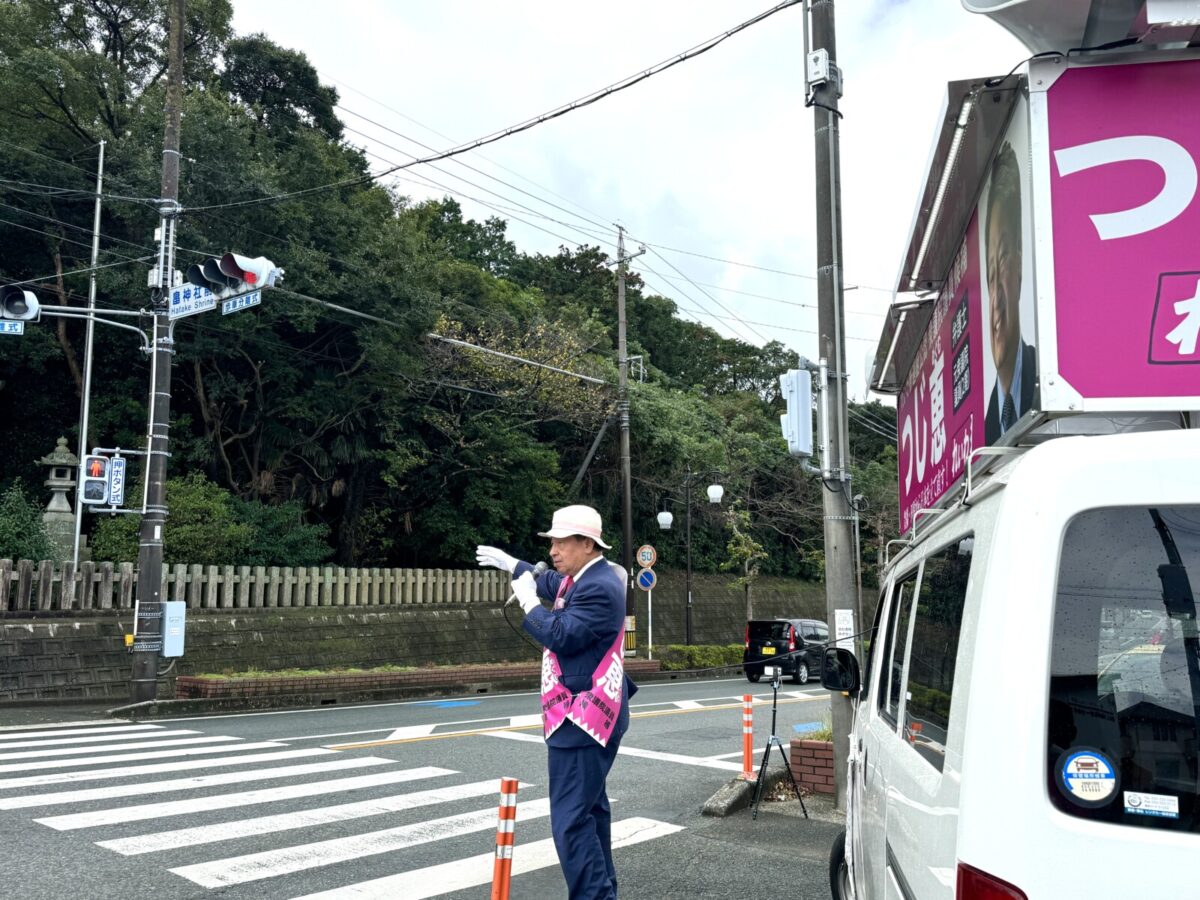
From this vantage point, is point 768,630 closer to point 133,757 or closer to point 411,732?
point 411,732

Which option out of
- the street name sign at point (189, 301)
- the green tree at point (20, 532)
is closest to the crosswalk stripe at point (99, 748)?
the street name sign at point (189, 301)

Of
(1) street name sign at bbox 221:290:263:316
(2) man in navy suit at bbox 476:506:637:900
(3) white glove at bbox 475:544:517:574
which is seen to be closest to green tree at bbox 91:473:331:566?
(1) street name sign at bbox 221:290:263:316

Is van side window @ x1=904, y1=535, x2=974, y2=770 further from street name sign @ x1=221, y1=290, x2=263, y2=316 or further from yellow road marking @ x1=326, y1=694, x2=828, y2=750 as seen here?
street name sign @ x1=221, y1=290, x2=263, y2=316

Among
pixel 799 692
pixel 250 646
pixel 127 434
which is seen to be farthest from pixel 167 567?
pixel 799 692

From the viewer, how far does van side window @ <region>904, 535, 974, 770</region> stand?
2.37 metres

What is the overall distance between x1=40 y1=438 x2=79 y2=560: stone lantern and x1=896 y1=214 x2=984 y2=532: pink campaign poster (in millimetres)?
18365

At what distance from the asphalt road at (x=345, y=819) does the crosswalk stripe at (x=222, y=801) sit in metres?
0.03

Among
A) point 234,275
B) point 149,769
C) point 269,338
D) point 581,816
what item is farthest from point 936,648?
point 269,338

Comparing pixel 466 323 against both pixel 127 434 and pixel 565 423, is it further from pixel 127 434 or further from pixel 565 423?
pixel 127 434

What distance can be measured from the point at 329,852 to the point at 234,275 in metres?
8.99

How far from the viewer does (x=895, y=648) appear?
3717mm

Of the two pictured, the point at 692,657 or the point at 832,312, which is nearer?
the point at 832,312

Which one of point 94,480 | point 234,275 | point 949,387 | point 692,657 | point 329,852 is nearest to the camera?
point 949,387

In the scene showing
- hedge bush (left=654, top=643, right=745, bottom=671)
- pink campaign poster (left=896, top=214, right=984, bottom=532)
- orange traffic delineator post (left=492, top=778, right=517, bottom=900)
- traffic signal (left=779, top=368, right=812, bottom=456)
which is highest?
traffic signal (left=779, top=368, right=812, bottom=456)
